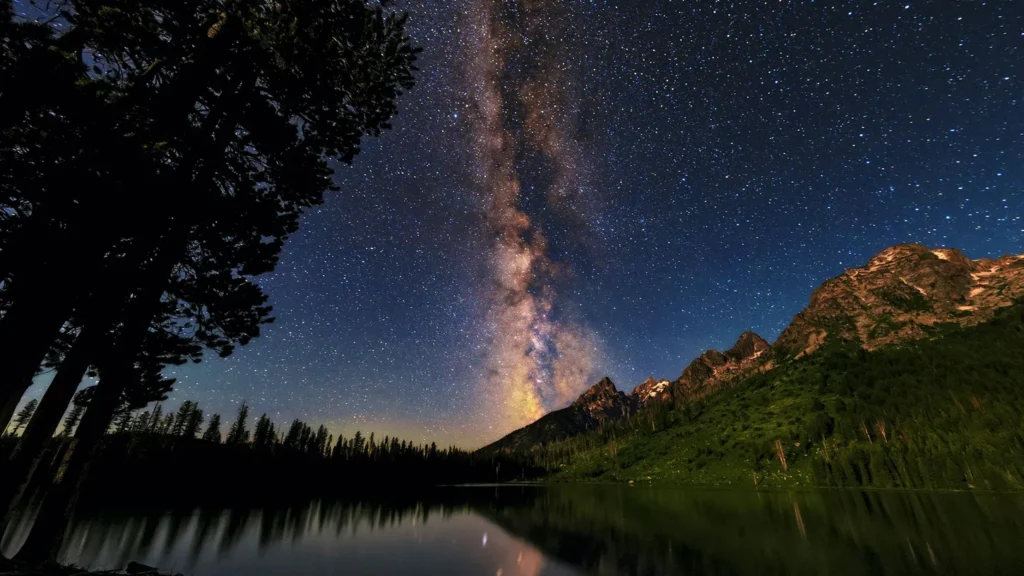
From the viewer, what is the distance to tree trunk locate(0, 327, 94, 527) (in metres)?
11.7

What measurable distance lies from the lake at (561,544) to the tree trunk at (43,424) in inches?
870

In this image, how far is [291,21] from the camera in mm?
13969

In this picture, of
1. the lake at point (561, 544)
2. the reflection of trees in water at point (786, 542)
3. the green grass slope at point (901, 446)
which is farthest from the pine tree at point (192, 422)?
the green grass slope at point (901, 446)

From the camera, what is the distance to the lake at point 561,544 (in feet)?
97.1

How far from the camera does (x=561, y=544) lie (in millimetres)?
41406

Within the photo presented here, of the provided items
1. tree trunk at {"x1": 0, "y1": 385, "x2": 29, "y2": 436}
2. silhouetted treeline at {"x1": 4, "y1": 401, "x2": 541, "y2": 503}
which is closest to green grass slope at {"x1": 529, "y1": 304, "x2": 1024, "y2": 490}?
silhouetted treeline at {"x1": 4, "y1": 401, "x2": 541, "y2": 503}

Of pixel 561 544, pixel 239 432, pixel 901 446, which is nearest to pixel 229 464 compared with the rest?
pixel 239 432

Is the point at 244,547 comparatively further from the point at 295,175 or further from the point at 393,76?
the point at 393,76

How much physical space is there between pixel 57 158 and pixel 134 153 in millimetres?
1993

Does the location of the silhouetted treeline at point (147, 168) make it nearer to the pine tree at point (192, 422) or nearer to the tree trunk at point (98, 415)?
the tree trunk at point (98, 415)

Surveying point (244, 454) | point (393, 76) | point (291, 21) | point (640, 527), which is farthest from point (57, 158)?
point (244, 454)

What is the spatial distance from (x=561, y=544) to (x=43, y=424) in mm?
42095

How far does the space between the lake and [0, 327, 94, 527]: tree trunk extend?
72.5 ft

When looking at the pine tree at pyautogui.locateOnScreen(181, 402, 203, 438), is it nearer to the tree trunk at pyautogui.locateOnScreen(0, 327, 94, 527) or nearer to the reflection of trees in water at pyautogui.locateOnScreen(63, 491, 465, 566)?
the reflection of trees in water at pyautogui.locateOnScreen(63, 491, 465, 566)
